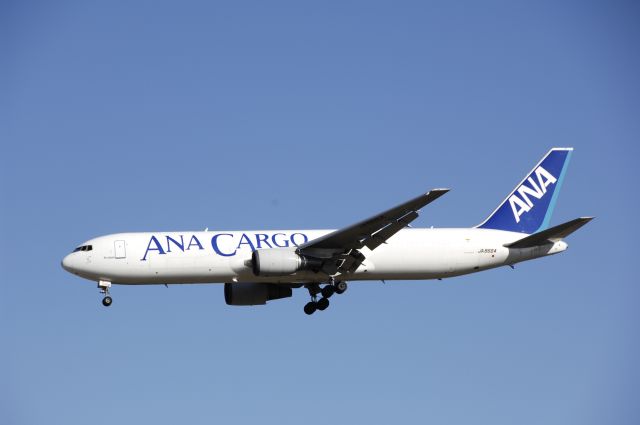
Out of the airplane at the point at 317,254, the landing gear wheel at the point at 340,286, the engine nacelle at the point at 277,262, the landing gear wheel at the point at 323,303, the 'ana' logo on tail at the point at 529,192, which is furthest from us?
the 'ana' logo on tail at the point at 529,192

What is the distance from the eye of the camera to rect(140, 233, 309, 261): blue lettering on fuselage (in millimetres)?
43800

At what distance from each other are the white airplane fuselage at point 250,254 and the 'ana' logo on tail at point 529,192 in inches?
74.4

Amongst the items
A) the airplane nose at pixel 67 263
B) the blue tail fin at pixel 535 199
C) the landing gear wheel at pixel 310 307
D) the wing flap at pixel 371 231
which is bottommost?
the landing gear wheel at pixel 310 307

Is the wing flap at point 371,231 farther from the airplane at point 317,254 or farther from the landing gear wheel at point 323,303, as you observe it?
the landing gear wheel at point 323,303

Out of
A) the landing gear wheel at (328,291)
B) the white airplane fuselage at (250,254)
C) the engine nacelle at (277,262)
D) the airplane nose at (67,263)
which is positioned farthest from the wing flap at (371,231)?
the airplane nose at (67,263)

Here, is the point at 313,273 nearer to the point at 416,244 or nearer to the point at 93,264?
the point at 416,244

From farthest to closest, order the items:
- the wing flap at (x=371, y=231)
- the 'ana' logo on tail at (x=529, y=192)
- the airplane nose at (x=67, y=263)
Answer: the 'ana' logo on tail at (x=529, y=192)
the airplane nose at (x=67, y=263)
the wing flap at (x=371, y=231)

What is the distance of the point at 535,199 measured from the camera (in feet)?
162

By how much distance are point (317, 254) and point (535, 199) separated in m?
12.1

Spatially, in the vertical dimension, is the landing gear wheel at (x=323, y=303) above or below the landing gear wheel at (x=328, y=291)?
below

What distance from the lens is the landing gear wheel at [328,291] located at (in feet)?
150

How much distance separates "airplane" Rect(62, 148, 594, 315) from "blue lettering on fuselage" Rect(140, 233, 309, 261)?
43mm

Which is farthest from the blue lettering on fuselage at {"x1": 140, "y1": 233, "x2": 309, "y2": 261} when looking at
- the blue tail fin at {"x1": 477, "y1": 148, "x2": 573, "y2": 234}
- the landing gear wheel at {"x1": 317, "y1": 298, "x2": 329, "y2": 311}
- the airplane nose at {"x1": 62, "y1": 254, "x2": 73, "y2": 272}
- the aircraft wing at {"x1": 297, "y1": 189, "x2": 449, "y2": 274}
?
the blue tail fin at {"x1": 477, "y1": 148, "x2": 573, "y2": 234}

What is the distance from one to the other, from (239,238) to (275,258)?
2568 millimetres
